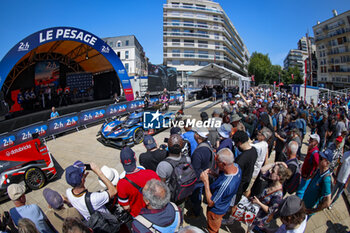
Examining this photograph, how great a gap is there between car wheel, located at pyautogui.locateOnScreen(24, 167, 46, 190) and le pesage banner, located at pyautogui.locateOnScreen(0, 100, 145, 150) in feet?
11.2

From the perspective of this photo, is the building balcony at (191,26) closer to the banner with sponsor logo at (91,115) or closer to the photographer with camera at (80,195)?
the banner with sponsor logo at (91,115)

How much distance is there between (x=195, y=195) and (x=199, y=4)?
63.1 metres

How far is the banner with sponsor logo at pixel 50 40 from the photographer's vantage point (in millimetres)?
10523

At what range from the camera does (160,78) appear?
21031 mm

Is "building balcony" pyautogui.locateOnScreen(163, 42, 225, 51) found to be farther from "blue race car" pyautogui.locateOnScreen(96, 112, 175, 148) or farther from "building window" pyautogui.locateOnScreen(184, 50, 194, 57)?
"blue race car" pyautogui.locateOnScreen(96, 112, 175, 148)

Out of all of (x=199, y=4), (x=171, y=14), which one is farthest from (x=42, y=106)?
(x=199, y=4)

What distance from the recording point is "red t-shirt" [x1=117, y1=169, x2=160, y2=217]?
2.31m

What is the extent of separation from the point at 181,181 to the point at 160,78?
1935cm

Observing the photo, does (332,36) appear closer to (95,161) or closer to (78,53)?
(78,53)

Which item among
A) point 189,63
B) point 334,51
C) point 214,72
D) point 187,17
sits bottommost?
point 214,72

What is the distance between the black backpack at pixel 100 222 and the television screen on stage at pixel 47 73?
1915 centimetres

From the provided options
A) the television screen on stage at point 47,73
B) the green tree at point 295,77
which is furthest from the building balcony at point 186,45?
the television screen on stage at point 47,73

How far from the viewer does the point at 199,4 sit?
180 feet

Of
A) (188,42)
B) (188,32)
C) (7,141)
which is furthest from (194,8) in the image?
(7,141)
